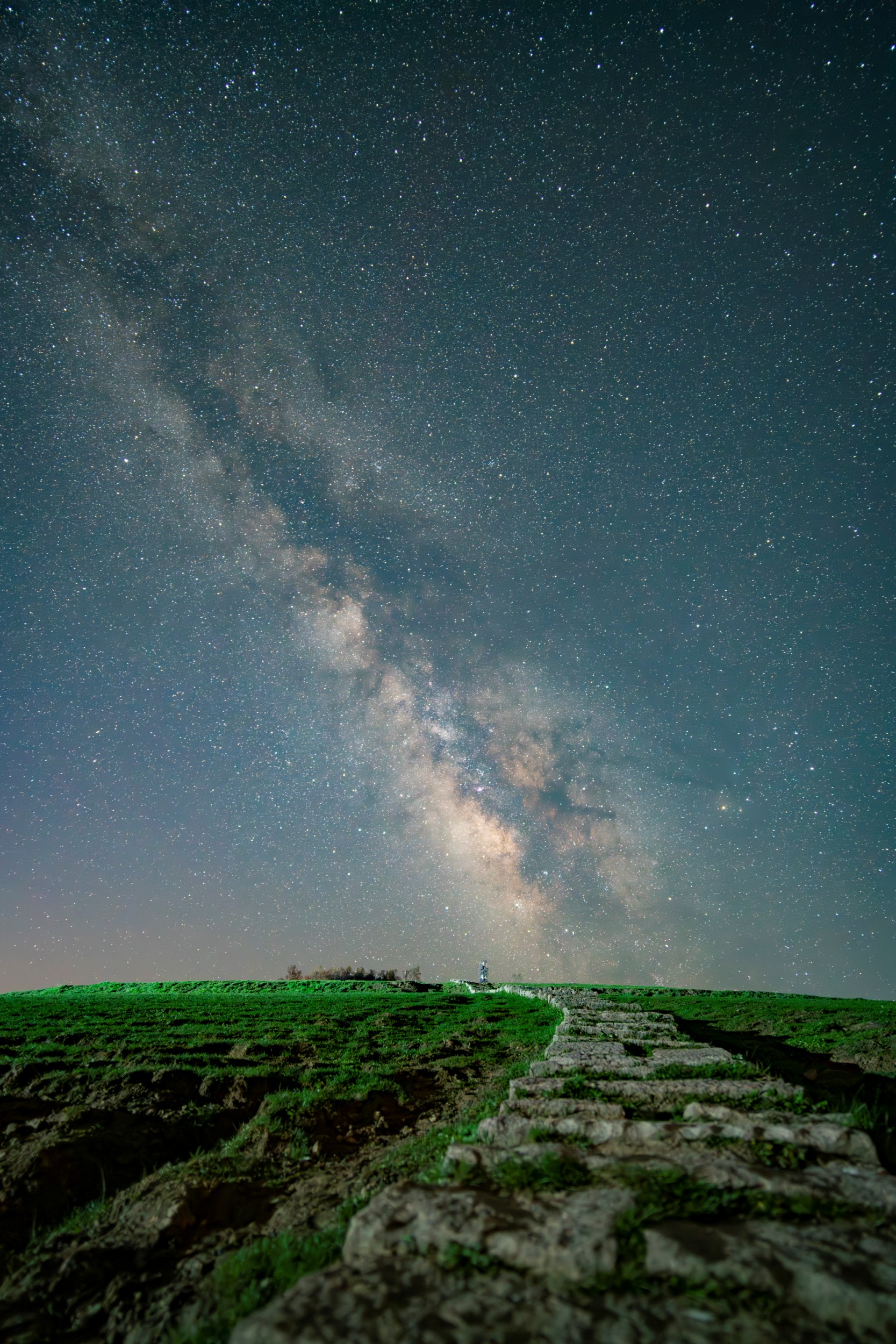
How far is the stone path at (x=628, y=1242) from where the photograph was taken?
265cm

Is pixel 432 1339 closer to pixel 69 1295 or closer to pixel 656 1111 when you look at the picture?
pixel 69 1295

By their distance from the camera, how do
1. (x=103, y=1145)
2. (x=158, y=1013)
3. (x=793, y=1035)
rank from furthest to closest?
(x=158, y=1013) < (x=793, y=1035) < (x=103, y=1145)

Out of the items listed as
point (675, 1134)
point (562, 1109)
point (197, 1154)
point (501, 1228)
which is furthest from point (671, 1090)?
point (197, 1154)

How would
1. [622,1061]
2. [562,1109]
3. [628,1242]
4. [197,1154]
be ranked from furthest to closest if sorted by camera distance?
A: [622,1061], [197,1154], [562,1109], [628,1242]

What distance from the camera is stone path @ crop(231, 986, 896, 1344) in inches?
104

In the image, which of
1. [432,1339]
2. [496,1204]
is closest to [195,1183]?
[496,1204]

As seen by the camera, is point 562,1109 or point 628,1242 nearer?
point 628,1242

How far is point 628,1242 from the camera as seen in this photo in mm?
3248

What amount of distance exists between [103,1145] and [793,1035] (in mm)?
16818

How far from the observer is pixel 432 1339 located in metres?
2.62

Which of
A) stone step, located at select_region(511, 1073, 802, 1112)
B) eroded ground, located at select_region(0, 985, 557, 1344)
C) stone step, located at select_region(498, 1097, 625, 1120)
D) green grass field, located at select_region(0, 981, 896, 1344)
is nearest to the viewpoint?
eroded ground, located at select_region(0, 985, 557, 1344)

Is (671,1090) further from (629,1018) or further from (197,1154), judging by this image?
(629,1018)

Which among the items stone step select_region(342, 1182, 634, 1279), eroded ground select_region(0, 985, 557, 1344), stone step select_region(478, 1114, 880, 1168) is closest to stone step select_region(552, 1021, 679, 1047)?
eroded ground select_region(0, 985, 557, 1344)

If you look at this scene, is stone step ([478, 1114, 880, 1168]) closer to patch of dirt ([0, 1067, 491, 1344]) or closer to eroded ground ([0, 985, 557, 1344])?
eroded ground ([0, 985, 557, 1344])
